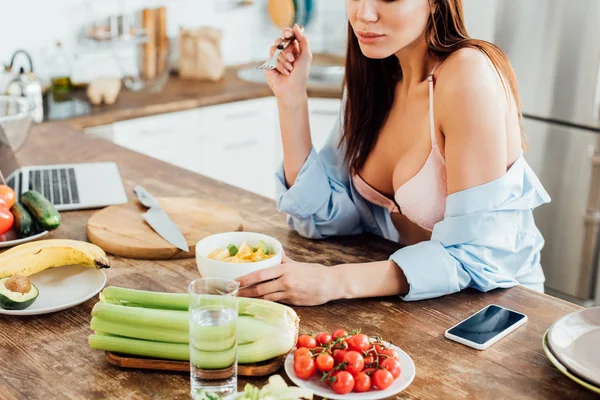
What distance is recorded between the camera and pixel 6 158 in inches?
78.9

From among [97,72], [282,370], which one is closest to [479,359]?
[282,370]

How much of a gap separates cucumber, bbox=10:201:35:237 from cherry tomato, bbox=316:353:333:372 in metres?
0.89

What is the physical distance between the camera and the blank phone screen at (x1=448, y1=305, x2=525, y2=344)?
132 cm

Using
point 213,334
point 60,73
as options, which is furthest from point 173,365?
point 60,73

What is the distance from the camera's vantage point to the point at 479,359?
1.25 meters

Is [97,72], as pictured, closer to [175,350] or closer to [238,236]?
[238,236]

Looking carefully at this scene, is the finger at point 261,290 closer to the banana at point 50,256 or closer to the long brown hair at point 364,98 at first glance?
the banana at point 50,256

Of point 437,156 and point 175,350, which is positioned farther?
point 437,156

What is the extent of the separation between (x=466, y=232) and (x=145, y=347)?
2.23 ft

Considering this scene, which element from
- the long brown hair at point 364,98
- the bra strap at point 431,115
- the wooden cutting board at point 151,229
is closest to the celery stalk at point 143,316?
the wooden cutting board at point 151,229

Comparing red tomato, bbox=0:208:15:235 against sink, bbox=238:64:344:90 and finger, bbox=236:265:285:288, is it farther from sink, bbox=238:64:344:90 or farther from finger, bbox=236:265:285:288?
sink, bbox=238:64:344:90

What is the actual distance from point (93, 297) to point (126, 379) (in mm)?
326

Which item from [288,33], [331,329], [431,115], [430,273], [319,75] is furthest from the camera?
[319,75]

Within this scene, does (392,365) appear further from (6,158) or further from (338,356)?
(6,158)
